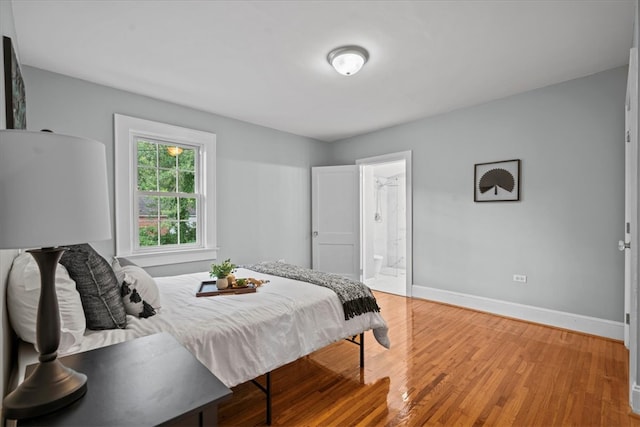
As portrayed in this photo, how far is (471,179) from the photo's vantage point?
4.06m

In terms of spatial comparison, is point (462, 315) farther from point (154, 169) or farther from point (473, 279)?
point (154, 169)

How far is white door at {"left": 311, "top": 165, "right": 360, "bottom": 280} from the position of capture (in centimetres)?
519

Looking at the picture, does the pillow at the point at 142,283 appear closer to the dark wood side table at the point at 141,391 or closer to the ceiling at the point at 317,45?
the dark wood side table at the point at 141,391

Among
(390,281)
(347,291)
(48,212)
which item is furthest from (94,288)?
(390,281)

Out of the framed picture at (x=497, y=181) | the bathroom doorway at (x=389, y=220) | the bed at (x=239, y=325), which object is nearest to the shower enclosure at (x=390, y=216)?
the bathroom doorway at (x=389, y=220)

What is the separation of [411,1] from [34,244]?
2307mm

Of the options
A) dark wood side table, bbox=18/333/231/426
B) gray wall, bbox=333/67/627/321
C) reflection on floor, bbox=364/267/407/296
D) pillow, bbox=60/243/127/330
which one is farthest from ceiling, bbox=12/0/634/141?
reflection on floor, bbox=364/267/407/296

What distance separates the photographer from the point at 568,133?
3311 mm

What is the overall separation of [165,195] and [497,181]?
13.1 feet

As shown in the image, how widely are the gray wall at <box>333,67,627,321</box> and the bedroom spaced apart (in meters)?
0.01

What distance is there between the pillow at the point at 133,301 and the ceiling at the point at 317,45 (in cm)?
179

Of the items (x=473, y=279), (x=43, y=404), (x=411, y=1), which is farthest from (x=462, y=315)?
(x=43, y=404)

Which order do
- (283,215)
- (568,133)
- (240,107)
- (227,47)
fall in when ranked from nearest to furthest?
1. (227,47)
2. (568,133)
3. (240,107)
4. (283,215)

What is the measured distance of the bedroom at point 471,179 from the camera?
307 centimetres
